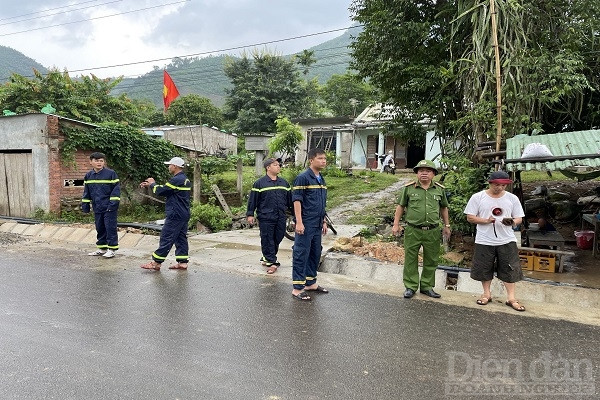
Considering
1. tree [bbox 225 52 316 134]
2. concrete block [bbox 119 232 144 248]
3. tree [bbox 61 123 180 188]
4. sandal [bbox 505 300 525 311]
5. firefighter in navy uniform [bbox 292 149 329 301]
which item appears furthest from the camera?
tree [bbox 225 52 316 134]

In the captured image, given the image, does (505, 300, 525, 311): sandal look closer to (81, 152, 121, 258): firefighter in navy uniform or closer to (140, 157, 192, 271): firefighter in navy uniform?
(140, 157, 192, 271): firefighter in navy uniform

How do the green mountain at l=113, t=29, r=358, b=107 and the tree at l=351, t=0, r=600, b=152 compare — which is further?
the green mountain at l=113, t=29, r=358, b=107

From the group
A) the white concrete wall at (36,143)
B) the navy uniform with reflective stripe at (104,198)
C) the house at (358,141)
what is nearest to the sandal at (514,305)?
the navy uniform with reflective stripe at (104,198)

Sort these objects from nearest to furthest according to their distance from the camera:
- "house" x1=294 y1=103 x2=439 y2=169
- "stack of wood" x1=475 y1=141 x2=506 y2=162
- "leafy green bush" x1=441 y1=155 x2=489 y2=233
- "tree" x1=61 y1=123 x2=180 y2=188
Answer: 1. "stack of wood" x1=475 y1=141 x2=506 y2=162
2. "leafy green bush" x1=441 y1=155 x2=489 y2=233
3. "tree" x1=61 y1=123 x2=180 y2=188
4. "house" x1=294 y1=103 x2=439 y2=169

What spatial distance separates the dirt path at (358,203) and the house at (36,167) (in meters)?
7.35

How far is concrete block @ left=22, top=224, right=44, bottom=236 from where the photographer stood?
1059 centimetres

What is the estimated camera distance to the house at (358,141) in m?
24.0

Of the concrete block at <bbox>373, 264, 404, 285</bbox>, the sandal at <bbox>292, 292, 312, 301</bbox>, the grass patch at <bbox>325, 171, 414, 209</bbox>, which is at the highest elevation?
the grass patch at <bbox>325, 171, 414, 209</bbox>

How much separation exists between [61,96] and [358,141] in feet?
50.8

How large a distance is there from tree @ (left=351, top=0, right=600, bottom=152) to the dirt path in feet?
8.43

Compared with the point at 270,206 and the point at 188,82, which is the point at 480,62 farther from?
the point at 188,82

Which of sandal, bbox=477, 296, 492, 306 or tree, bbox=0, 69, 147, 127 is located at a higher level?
tree, bbox=0, 69, 147, 127

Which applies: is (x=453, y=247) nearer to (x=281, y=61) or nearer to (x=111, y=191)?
(x=111, y=191)

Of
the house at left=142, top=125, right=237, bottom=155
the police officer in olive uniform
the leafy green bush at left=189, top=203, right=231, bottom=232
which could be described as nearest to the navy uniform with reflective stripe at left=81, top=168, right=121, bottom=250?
the leafy green bush at left=189, top=203, right=231, bottom=232
